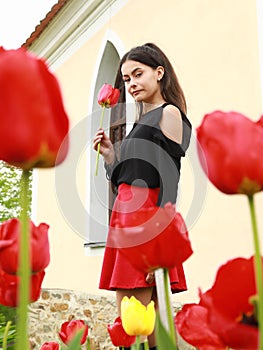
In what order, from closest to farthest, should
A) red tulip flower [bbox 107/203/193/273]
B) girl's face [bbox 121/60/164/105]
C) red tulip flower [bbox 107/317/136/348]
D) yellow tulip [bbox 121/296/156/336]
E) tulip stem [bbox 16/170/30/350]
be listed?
tulip stem [bbox 16/170/30/350]
red tulip flower [bbox 107/203/193/273]
yellow tulip [bbox 121/296/156/336]
red tulip flower [bbox 107/317/136/348]
girl's face [bbox 121/60/164/105]

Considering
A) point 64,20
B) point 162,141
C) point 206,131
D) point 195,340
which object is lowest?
point 195,340

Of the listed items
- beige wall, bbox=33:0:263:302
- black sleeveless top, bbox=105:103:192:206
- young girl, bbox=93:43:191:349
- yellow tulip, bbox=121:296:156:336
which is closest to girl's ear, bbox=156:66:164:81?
young girl, bbox=93:43:191:349

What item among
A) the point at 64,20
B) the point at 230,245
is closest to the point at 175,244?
the point at 230,245

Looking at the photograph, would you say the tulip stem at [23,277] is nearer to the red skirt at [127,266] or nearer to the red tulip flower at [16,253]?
the red tulip flower at [16,253]

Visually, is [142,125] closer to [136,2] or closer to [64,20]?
[136,2]

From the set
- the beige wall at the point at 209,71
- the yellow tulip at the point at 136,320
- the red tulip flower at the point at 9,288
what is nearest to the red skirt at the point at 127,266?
the yellow tulip at the point at 136,320

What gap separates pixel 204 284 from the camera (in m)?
3.59

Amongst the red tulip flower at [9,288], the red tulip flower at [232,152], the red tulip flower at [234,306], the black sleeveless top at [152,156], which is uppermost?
the black sleeveless top at [152,156]

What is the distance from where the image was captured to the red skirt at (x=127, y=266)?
1944mm

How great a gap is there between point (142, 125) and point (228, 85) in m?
1.66

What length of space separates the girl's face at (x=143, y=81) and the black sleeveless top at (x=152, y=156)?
3.2 inches

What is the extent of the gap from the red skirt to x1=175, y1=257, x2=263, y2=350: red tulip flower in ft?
4.76

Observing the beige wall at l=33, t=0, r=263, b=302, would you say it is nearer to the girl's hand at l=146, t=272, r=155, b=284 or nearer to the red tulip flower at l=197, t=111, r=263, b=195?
the girl's hand at l=146, t=272, r=155, b=284

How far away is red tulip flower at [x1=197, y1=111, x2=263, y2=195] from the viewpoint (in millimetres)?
396
